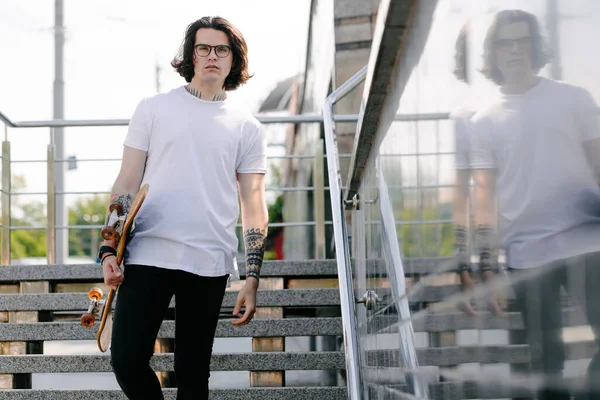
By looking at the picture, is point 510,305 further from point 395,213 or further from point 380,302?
point 380,302

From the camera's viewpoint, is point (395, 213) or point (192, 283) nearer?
point (395, 213)

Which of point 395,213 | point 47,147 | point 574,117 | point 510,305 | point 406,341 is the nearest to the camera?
point 574,117

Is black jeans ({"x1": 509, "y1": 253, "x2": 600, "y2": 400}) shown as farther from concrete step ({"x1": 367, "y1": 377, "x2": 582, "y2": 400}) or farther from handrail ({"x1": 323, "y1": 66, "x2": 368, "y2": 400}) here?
handrail ({"x1": 323, "y1": 66, "x2": 368, "y2": 400})

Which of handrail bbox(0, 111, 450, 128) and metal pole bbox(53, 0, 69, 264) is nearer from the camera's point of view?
handrail bbox(0, 111, 450, 128)

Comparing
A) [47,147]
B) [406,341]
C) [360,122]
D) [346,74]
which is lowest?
[406,341]

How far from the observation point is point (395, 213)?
1.91 metres

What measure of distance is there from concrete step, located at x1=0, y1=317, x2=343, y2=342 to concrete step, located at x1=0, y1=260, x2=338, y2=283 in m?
0.37

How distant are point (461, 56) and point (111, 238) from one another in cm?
149

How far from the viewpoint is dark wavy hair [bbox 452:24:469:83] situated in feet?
3.62

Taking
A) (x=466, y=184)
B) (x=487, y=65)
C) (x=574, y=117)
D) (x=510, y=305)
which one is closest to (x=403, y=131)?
(x=466, y=184)

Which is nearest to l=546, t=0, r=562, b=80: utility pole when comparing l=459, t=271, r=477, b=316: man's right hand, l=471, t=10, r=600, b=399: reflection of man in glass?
l=471, t=10, r=600, b=399: reflection of man in glass

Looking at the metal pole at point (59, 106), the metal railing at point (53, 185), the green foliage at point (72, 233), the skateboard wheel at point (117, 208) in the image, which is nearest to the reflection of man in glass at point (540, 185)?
the skateboard wheel at point (117, 208)

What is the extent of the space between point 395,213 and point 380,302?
55cm

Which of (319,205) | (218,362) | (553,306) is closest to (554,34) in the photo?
(553,306)
